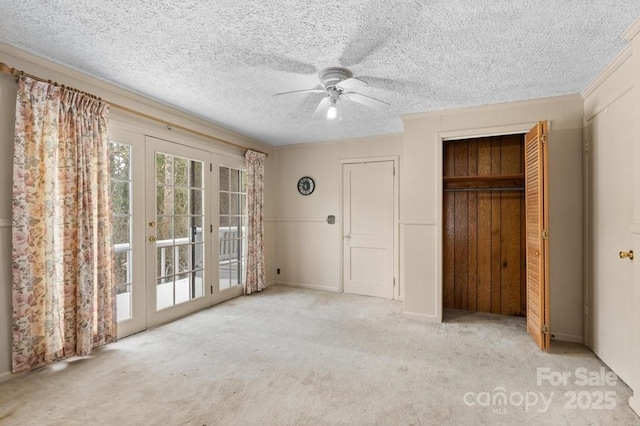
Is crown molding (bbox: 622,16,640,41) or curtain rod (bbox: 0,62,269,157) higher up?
crown molding (bbox: 622,16,640,41)

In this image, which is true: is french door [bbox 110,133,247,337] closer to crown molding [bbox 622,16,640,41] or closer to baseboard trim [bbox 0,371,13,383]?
baseboard trim [bbox 0,371,13,383]

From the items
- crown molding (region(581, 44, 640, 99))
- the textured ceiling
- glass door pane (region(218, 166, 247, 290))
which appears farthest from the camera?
glass door pane (region(218, 166, 247, 290))

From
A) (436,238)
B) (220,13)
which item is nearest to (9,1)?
(220,13)

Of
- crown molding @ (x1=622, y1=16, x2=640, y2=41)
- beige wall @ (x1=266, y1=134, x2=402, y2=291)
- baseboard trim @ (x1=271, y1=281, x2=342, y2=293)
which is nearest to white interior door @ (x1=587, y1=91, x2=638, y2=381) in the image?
crown molding @ (x1=622, y1=16, x2=640, y2=41)

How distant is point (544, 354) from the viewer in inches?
112

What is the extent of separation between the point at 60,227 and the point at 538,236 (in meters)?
4.19

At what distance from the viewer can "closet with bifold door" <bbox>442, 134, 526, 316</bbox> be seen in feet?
12.9

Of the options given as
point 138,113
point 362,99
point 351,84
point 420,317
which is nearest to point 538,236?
point 420,317

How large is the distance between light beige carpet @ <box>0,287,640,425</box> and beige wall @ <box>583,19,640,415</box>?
25 centimetres

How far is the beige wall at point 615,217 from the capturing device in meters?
2.05

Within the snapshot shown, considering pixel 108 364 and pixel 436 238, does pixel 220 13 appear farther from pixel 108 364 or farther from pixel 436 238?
pixel 436 238

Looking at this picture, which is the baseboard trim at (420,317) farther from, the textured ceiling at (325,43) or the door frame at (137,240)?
the door frame at (137,240)

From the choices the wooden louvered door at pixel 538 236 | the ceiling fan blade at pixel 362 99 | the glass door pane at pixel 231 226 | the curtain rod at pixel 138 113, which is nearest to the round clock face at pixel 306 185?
the curtain rod at pixel 138 113

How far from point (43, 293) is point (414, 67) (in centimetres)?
349
